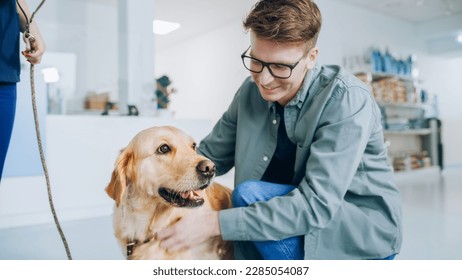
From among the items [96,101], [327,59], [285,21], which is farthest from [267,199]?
[327,59]

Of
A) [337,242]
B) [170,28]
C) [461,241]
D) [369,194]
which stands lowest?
[461,241]

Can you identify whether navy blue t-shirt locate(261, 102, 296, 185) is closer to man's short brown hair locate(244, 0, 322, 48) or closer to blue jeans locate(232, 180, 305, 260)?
blue jeans locate(232, 180, 305, 260)

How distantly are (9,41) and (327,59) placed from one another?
2.43m

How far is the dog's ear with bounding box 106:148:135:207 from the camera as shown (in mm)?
780

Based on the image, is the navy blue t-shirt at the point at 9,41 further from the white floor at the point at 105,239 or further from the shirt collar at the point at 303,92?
the shirt collar at the point at 303,92

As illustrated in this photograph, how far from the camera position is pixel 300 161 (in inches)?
33.6

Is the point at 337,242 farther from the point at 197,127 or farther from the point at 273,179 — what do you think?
the point at 197,127

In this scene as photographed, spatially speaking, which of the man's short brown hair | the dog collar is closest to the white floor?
the dog collar

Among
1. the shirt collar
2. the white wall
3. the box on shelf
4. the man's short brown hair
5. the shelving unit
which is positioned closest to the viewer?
the man's short brown hair

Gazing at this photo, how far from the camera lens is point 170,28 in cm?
139

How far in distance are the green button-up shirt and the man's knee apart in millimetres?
47

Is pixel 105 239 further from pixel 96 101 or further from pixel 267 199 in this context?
pixel 96 101
